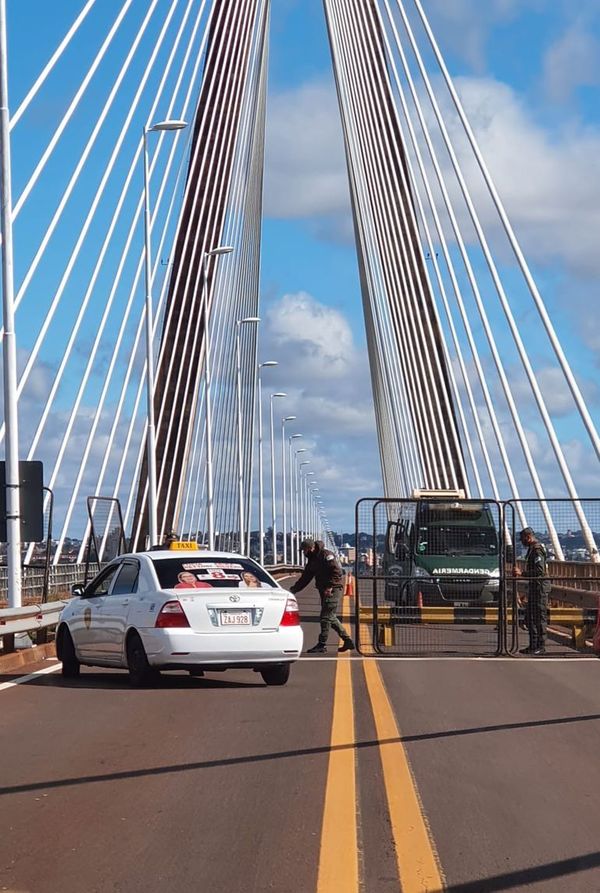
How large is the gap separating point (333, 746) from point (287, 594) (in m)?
4.88

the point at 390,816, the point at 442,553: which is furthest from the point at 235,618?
the point at 442,553

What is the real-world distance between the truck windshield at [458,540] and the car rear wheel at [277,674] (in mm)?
7922

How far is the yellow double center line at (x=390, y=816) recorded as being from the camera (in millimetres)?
5422

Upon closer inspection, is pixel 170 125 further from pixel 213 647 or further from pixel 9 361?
pixel 213 647

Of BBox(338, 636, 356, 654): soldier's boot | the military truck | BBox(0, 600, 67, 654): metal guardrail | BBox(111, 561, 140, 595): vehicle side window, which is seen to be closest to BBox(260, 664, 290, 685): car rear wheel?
BBox(111, 561, 140, 595): vehicle side window

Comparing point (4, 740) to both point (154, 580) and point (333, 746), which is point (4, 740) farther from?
point (154, 580)

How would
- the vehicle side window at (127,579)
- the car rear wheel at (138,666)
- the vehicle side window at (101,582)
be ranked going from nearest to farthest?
the car rear wheel at (138,666) → the vehicle side window at (127,579) → the vehicle side window at (101,582)

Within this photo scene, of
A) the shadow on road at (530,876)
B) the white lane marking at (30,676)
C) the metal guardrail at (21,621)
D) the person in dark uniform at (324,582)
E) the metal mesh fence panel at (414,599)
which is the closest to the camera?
the shadow on road at (530,876)

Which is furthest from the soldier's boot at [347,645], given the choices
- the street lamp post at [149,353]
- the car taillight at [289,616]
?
the street lamp post at [149,353]

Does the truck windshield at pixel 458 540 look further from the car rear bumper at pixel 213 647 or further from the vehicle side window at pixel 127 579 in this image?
the car rear bumper at pixel 213 647

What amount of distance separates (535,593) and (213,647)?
5870mm

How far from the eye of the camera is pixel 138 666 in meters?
13.4

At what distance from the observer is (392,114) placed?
144 feet

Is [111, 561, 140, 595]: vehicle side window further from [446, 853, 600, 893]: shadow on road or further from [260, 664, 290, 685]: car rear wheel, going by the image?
[446, 853, 600, 893]: shadow on road
